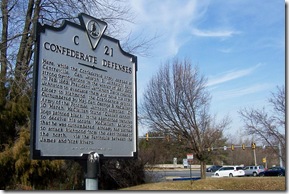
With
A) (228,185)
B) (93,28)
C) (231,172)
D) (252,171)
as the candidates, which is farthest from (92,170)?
(252,171)

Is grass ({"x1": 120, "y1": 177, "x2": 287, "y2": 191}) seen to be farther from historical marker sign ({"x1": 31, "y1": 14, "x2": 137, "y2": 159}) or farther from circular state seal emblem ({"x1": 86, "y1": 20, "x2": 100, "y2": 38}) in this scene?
circular state seal emblem ({"x1": 86, "y1": 20, "x2": 100, "y2": 38})

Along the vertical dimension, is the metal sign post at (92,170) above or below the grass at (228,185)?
above

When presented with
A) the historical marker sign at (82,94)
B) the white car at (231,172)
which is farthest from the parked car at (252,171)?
the historical marker sign at (82,94)

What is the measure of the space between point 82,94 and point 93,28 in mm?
990

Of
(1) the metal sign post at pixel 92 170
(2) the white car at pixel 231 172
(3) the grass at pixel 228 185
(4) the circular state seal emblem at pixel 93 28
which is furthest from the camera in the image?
(2) the white car at pixel 231 172

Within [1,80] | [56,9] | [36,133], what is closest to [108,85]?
[36,133]

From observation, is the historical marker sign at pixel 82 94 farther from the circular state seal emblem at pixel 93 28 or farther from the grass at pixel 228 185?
the grass at pixel 228 185

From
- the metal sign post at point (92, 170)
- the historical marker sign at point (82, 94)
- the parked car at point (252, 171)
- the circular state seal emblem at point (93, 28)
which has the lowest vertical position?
the parked car at point (252, 171)

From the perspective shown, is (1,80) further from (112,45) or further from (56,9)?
(112,45)

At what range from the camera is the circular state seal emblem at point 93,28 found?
5539mm

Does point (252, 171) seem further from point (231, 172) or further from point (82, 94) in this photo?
point (82, 94)

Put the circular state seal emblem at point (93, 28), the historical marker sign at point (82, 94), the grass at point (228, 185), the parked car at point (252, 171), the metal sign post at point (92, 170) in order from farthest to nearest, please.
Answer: the parked car at point (252, 171) → the grass at point (228, 185) → the circular state seal emblem at point (93, 28) → the metal sign post at point (92, 170) → the historical marker sign at point (82, 94)

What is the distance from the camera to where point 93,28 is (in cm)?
559

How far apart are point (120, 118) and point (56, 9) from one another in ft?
36.8
